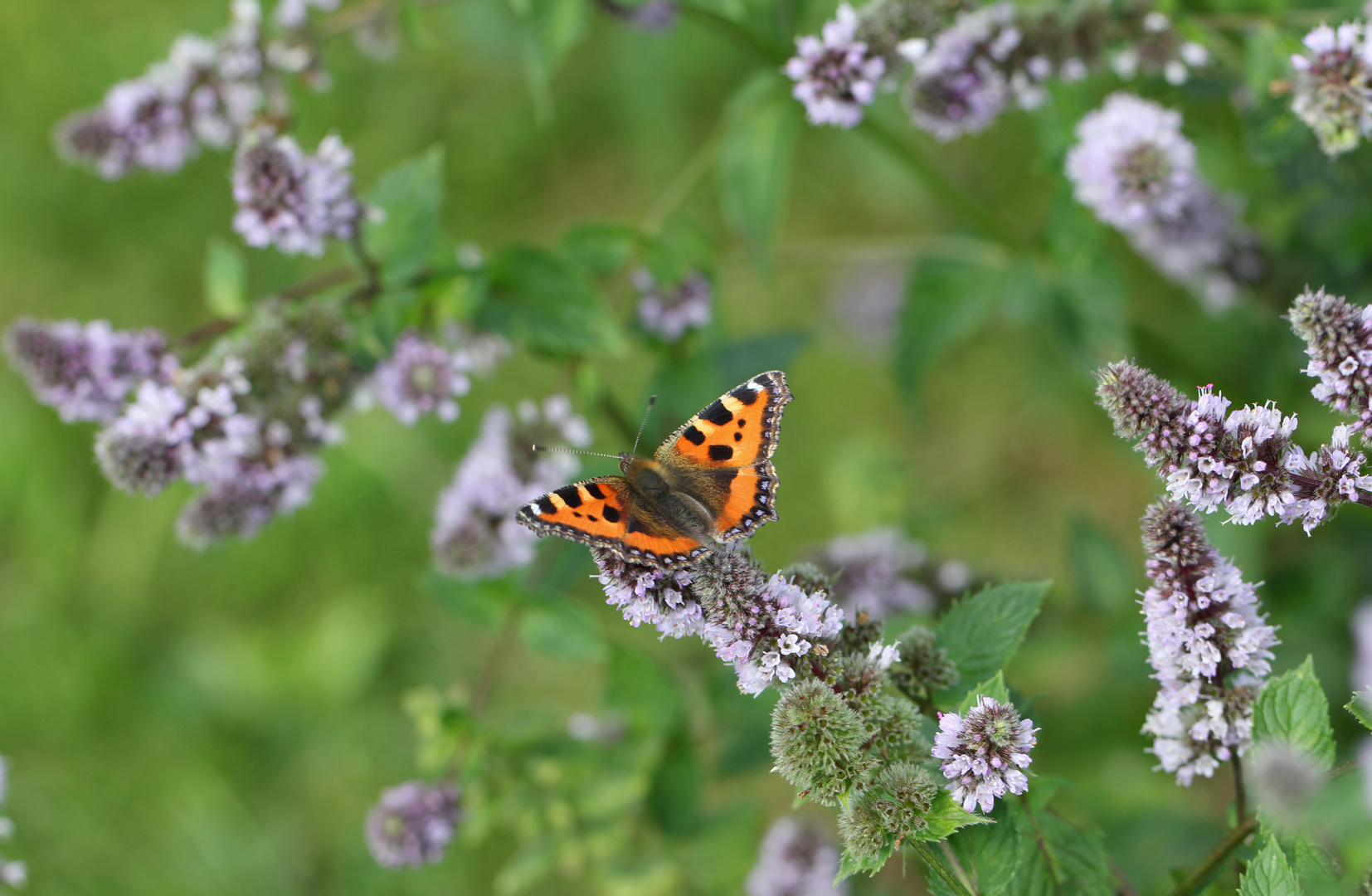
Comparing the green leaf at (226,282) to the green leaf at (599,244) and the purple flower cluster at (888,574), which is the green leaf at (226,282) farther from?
the purple flower cluster at (888,574)

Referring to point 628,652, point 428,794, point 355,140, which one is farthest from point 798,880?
point 355,140

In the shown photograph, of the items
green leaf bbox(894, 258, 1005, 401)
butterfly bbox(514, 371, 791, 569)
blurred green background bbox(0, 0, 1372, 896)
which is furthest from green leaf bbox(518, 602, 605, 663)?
green leaf bbox(894, 258, 1005, 401)

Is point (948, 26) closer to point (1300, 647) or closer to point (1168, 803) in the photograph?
point (1300, 647)

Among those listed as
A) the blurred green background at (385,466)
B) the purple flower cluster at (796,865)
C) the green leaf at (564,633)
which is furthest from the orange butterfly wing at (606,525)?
the blurred green background at (385,466)

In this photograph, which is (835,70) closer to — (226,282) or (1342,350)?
(1342,350)

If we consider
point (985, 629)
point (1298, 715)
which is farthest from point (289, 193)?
point (1298, 715)

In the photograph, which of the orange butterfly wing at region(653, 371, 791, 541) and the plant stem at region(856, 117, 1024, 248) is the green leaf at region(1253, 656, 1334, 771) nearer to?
the orange butterfly wing at region(653, 371, 791, 541)
